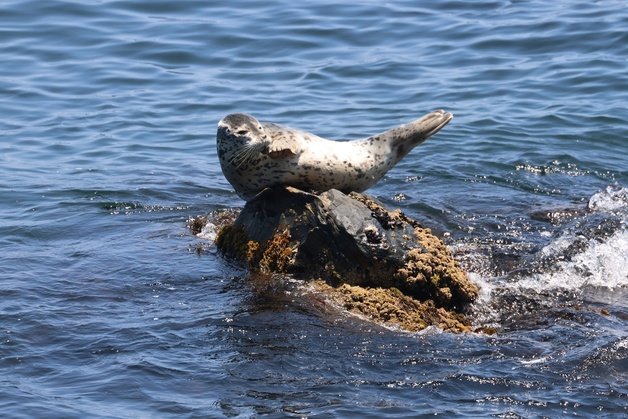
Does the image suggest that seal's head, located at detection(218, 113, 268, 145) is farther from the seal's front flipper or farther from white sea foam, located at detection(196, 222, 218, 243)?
white sea foam, located at detection(196, 222, 218, 243)

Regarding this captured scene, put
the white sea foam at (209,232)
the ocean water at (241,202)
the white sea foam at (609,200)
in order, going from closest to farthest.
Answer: the ocean water at (241,202)
the white sea foam at (209,232)
the white sea foam at (609,200)

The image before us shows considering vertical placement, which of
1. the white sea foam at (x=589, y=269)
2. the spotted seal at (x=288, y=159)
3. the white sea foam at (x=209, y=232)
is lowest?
the white sea foam at (x=589, y=269)

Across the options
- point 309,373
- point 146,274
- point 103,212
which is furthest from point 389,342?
point 103,212

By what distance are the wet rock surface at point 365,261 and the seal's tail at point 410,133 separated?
38.0 inches

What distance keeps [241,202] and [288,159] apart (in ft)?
7.65

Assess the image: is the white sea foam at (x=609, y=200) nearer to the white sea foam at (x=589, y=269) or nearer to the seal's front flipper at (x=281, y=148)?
the white sea foam at (x=589, y=269)

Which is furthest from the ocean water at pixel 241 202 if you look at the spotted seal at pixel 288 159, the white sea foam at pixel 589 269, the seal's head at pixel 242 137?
the seal's head at pixel 242 137

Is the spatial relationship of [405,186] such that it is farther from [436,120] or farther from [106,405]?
[106,405]

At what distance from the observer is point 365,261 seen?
6766mm

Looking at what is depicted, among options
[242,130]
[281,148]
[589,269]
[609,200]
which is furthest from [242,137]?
[609,200]

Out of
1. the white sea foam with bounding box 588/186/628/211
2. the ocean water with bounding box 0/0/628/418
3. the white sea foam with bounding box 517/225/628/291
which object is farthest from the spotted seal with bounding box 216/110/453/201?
the white sea foam with bounding box 588/186/628/211

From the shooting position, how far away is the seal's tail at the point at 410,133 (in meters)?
7.96

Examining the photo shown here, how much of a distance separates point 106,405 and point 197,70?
904cm

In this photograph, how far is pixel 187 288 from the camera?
7.12 m
